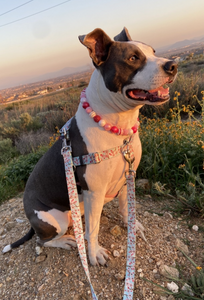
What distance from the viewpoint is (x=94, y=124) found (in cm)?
190

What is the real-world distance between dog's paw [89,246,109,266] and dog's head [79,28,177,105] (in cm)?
152

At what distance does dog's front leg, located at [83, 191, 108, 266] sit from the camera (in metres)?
2.00

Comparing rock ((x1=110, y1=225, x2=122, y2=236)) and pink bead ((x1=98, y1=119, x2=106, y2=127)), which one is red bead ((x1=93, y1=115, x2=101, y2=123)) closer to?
pink bead ((x1=98, y1=119, x2=106, y2=127))

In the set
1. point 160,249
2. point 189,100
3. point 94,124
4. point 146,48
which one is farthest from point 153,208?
point 189,100

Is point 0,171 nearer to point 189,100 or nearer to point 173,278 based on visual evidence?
point 173,278

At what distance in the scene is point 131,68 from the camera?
1.70 metres

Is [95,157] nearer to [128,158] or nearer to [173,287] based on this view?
[128,158]

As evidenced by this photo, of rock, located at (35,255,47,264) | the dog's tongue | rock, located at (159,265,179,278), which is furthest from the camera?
rock, located at (35,255,47,264)

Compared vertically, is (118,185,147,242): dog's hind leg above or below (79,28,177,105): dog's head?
below

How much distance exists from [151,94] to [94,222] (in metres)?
1.24

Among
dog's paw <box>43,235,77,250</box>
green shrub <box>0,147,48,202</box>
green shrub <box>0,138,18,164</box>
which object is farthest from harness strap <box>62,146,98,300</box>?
green shrub <box>0,138,18,164</box>

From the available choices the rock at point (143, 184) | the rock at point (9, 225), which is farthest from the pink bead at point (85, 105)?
the rock at point (9, 225)

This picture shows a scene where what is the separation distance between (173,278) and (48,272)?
4.01 feet

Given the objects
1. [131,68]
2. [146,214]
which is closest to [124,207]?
[146,214]
